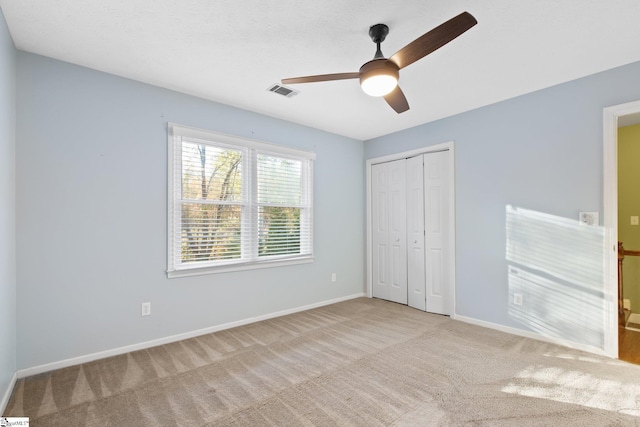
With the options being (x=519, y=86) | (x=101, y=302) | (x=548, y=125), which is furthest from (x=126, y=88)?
(x=548, y=125)

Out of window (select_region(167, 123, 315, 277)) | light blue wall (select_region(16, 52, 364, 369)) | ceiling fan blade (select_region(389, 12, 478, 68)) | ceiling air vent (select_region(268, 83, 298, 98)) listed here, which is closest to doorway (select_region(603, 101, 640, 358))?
ceiling fan blade (select_region(389, 12, 478, 68))

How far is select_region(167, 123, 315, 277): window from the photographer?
316 centimetres

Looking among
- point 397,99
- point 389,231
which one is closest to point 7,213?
point 397,99

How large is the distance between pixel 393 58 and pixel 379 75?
5.1 inches

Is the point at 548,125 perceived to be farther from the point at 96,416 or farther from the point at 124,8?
the point at 96,416

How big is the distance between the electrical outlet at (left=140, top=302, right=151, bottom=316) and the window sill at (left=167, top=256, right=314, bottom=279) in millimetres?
314

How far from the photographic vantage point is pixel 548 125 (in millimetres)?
3092

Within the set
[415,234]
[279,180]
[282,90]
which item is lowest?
[415,234]

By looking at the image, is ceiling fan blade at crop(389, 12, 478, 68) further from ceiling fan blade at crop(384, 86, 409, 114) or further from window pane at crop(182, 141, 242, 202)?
window pane at crop(182, 141, 242, 202)

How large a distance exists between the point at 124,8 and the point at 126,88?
110 centimetres

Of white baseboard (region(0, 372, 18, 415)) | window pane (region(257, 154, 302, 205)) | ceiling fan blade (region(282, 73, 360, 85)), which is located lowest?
white baseboard (region(0, 372, 18, 415))

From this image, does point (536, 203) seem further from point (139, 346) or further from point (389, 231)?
point (139, 346)

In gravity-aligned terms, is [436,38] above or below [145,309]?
above

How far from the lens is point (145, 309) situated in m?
2.92
